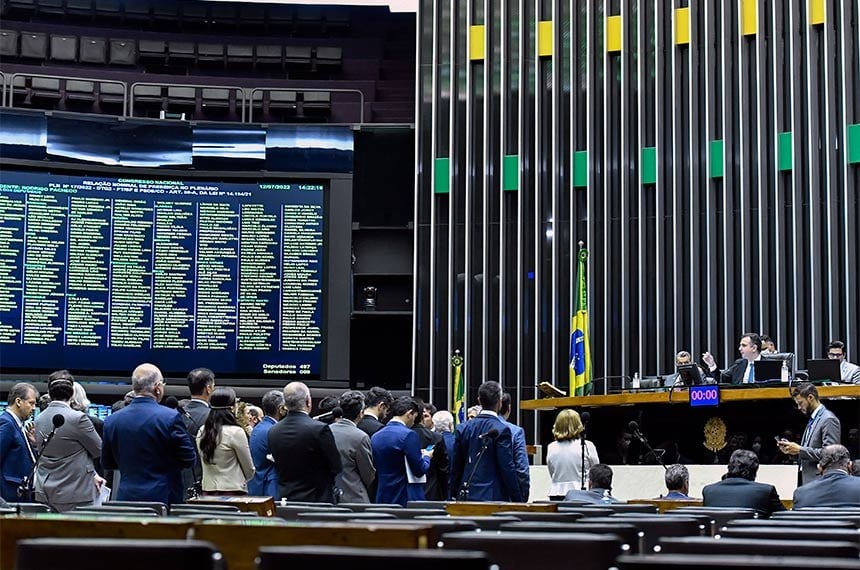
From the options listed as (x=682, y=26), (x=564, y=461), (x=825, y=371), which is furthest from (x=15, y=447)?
(x=682, y=26)

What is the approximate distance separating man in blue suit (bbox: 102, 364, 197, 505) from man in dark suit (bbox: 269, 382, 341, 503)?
65 centimetres

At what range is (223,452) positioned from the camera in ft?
21.8

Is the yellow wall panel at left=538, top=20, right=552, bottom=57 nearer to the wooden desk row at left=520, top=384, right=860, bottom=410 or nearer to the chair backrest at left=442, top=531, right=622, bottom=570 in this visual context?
the wooden desk row at left=520, top=384, right=860, bottom=410

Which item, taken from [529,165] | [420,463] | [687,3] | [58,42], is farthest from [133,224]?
[420,463]

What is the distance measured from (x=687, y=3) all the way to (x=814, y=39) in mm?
1891

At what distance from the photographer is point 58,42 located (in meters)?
19.3

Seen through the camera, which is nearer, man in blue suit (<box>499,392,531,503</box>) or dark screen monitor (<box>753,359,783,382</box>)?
man in blue suit (<box>499,392,531,503</box>)

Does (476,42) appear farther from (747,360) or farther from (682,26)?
(747,360)

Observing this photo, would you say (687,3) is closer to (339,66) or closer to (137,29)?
(339,66)

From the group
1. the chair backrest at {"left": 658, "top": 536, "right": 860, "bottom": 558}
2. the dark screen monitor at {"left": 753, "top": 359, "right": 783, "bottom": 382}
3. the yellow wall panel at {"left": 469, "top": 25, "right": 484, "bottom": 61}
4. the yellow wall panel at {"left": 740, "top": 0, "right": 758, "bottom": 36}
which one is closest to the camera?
the chair backrest at {"left": 658, "top": 536, "right": 860, "bottom": 558}

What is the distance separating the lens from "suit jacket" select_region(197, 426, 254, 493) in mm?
6633

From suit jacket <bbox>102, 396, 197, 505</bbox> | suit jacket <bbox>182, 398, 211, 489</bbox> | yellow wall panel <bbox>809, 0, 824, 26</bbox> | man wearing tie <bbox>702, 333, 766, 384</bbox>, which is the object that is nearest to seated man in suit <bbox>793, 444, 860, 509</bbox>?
suit jacket <bbox>102, 396, 197, 505</bbox>

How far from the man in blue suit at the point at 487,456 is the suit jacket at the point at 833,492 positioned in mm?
1637

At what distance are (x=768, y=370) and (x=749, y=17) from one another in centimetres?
763
